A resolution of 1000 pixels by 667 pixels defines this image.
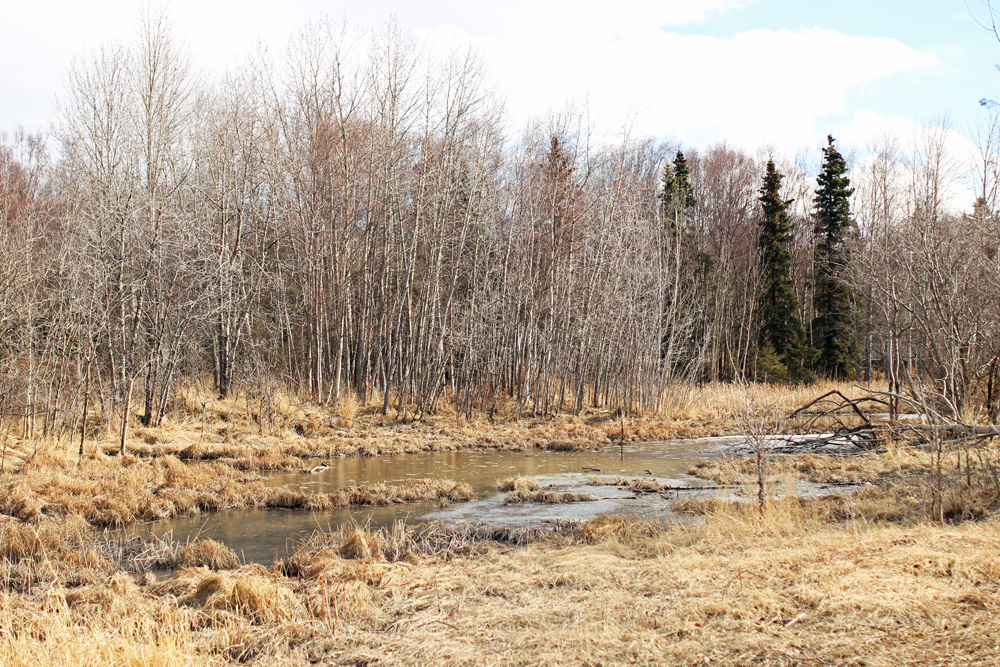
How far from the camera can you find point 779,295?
118 feet

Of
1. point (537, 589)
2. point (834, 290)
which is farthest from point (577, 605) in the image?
point (834, 290)

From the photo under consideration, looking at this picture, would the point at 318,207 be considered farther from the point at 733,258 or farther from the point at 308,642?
the point at 733,258

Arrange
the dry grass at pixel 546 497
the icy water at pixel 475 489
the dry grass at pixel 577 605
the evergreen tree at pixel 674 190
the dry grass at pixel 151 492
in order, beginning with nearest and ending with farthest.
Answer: the dry grass at pixel 577 605 → the icy water at pixel 475 489 → the dry grass at pixel 151 492 → the dry grass at pixel 546 497 → the evergreen tree at pixel 674 190

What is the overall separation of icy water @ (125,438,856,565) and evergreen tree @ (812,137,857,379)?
18.9 metres

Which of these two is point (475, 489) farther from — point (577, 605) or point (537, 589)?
point (577, 605)

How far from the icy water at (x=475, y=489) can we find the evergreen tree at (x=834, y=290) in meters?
18.9

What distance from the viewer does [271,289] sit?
75.4 ft

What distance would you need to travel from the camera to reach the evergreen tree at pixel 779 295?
116 feet

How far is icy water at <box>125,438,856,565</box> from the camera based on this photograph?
1031cm

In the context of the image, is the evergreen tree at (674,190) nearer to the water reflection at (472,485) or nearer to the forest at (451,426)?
the forest at (451,426)

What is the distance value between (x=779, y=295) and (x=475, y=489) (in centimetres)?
2685

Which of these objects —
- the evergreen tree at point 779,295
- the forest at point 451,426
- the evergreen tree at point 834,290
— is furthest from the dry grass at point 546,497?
the evergreen tree at point 834,290

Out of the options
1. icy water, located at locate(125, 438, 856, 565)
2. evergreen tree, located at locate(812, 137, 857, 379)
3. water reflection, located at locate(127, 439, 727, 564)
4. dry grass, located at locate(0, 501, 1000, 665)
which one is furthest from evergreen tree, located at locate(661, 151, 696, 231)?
dry grass, located at locate(0, 501, 1000, 665)

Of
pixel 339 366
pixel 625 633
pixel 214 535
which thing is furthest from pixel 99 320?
pixel 625 633
